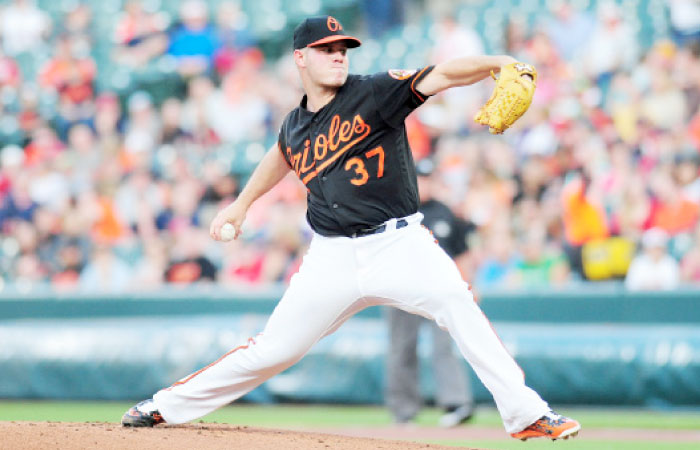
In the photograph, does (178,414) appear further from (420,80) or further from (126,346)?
(126,346)

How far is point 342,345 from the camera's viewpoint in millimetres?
9344

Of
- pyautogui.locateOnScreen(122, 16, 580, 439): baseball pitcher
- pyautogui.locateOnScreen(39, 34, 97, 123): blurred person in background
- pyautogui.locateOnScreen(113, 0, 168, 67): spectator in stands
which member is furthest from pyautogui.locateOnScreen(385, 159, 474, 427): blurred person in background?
pyautogui.locateOnScreen(113, 0, 168, 67): spectator in stands

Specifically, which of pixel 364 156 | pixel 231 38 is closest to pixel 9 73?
pixel 231 38

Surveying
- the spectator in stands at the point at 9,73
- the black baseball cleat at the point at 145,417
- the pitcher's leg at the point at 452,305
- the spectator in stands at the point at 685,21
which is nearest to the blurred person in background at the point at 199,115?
the spectator in stands at the point at 9,73

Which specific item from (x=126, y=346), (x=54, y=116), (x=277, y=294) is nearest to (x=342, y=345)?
(x=277, y=294)

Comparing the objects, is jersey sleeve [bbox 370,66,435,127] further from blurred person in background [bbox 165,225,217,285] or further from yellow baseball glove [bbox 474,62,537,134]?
blurred person in background [bbox 165,225,217,285]

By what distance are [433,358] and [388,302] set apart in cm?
299

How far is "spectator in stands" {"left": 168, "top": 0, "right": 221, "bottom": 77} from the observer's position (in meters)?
14.4

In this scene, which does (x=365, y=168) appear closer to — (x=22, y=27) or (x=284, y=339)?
(x=284, y=339)

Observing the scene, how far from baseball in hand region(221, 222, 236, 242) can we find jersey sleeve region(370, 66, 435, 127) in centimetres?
103

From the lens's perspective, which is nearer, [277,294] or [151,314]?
[277,294]

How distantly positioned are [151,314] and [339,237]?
5.74 metres

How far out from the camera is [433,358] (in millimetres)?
7961

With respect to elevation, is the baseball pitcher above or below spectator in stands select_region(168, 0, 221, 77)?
below
